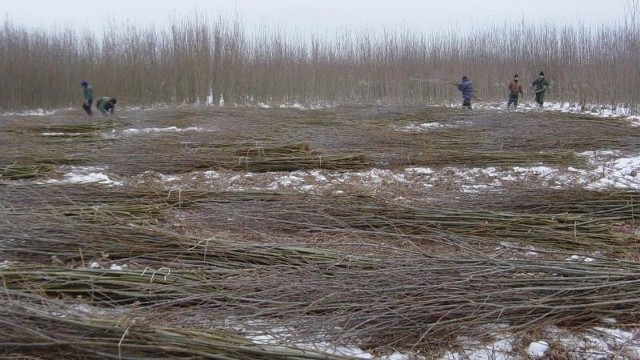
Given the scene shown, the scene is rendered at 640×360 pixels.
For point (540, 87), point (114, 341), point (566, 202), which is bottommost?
point (114, 341)

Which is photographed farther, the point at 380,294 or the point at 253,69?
the point at 253,69

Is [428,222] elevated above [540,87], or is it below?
below

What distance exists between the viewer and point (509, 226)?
4.59 m

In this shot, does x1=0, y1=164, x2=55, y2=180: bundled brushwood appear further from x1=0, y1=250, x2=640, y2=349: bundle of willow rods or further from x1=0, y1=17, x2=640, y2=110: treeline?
x1=0, y1=17, x2=640, y2=110: treeline

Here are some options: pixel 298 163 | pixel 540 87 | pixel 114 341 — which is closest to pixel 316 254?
pixel 114 341

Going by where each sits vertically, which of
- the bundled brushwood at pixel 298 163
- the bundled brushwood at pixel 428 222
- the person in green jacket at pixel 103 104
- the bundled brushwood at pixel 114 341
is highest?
the person in green jacket at pixel 103 104

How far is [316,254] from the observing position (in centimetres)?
370

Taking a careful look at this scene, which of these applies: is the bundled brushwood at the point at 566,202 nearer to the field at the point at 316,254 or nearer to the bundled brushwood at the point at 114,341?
the field at the point at 316,254

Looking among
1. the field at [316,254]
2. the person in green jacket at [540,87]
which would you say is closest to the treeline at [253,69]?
the person in green jacket at [540,87]

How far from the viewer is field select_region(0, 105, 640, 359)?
2.71m

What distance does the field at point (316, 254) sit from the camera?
271 cm

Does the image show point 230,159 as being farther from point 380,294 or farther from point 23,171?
point 380,294

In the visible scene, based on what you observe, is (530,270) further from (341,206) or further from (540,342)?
(341,206)

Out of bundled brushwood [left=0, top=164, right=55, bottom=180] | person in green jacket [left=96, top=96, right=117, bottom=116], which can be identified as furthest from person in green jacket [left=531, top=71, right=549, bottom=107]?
bundled brushwood [left=0, top=164, right=55, bottom=180]
